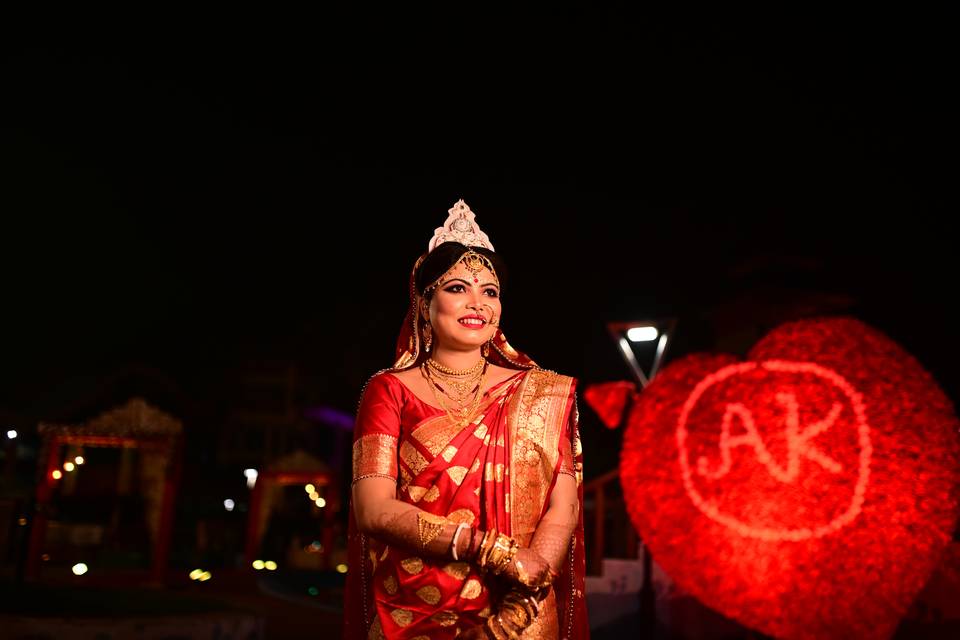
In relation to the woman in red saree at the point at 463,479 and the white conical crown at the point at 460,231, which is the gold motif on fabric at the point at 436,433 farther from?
the white conical crown at the point at 460,231

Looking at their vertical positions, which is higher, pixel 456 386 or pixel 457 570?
pixel 456 386

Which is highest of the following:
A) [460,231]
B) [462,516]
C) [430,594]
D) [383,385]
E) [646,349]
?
[646,349]

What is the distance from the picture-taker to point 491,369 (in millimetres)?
2787

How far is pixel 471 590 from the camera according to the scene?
2328 mm

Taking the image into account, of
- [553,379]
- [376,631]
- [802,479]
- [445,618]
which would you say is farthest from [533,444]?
[802,479]

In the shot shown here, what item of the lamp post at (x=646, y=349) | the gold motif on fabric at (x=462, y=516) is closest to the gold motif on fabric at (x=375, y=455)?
the gold motif on fabric at (x=462, y=516)

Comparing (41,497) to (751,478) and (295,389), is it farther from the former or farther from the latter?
(751,478)

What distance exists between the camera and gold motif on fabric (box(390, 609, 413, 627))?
7.71 feet

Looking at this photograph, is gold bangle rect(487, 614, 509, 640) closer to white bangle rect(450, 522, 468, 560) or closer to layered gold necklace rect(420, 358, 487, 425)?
white bangle rect(450, 522, 468, 560)

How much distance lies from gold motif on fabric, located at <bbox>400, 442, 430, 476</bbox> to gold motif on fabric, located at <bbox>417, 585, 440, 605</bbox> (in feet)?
1.14

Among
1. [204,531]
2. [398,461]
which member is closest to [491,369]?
[398,461]

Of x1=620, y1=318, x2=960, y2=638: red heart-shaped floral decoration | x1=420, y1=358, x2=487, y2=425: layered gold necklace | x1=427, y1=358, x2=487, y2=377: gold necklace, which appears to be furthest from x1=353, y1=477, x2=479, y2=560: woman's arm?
x1=620, y1=318, x2=960, y2=638: red heart-shaped floral decoration

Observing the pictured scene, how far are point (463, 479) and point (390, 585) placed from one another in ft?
1.28

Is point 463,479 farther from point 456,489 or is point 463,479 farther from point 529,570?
point 529,570
